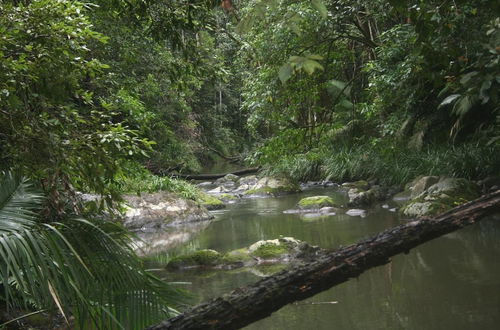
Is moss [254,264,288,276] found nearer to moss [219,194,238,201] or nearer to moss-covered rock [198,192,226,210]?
moss-covered rock [198,192,226,210]

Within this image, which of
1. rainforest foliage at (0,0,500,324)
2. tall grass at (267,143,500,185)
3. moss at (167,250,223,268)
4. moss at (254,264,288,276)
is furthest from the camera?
tall grass at (267,143,500,185)

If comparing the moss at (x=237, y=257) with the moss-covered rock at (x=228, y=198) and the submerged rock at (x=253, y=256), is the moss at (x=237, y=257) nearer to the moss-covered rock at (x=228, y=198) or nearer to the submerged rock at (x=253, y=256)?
the submerged rock at (x=253, y=256)

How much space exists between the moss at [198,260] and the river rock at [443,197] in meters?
3.05

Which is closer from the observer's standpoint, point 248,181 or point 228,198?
point 228,198

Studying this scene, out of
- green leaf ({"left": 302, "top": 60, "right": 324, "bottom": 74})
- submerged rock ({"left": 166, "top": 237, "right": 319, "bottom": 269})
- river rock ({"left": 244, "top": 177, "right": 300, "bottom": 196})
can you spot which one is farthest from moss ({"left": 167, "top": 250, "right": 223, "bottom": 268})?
river rock ({"left": 244, "top": 177, "right": 300, "bottom": 196})

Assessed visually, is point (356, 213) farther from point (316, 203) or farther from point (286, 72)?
point (286, 72)

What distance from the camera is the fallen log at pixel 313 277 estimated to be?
1467mm

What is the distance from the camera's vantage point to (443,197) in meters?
7.30

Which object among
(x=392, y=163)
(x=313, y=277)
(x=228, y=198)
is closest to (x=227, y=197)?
(x=228, y=198)

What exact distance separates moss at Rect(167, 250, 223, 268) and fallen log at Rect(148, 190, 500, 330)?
4.11 m

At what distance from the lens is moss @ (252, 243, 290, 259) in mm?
5660

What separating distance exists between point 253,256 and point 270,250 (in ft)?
0.67

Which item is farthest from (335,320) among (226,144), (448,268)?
(226,144)

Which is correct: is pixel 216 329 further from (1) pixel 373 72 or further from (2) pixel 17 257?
(1) pixel 373 72
